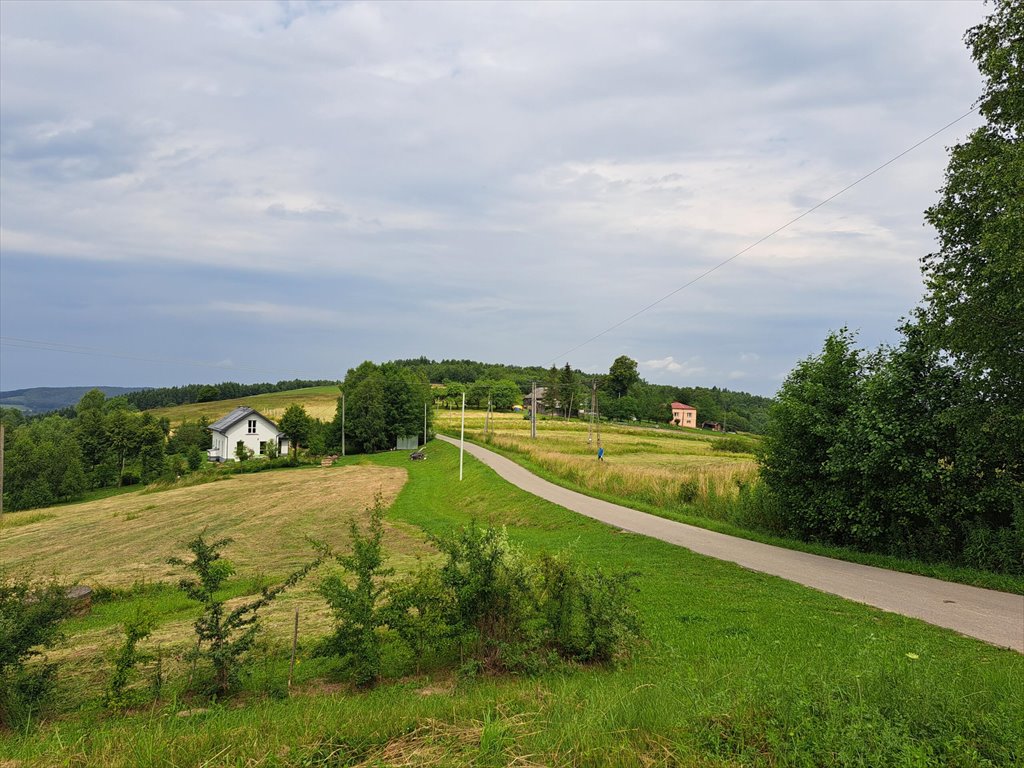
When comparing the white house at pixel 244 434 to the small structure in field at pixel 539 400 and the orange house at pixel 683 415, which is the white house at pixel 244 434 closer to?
the small structure in field at pixel 539 400

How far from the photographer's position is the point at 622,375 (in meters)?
127

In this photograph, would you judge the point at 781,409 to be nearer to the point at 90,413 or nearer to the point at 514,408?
the point at 90,413

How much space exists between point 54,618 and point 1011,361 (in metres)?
15.8

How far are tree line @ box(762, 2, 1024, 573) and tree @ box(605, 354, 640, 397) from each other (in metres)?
111

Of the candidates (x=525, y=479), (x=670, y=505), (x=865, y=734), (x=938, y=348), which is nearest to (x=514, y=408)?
(x=525, y=479)

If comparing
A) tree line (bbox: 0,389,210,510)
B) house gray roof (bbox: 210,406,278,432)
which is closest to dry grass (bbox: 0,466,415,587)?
tree line (bbox: 0,389,210,510)

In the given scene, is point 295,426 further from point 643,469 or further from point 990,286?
point 990,286

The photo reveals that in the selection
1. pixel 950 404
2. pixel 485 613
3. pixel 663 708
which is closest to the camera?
pixel 663 708

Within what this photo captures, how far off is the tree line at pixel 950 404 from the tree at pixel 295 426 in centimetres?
6924

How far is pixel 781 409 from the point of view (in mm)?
15945

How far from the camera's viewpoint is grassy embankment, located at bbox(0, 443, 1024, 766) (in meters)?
3.73

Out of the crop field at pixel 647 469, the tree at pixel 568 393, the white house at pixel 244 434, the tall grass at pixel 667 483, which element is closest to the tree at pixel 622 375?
the tree at pixel 568 393

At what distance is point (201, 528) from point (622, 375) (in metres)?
106

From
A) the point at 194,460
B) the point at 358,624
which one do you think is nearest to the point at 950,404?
the point at 358,624
